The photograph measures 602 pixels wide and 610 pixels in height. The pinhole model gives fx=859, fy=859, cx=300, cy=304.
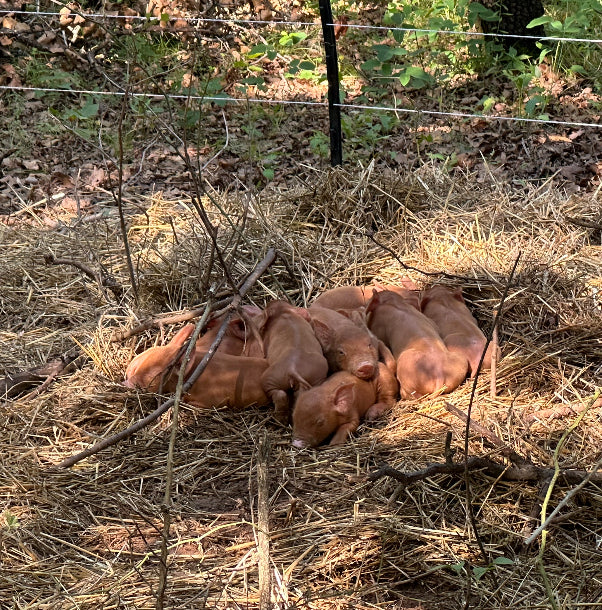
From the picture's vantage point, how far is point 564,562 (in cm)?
262

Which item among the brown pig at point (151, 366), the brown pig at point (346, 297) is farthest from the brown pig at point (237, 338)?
the brown pig at point (346, 297)

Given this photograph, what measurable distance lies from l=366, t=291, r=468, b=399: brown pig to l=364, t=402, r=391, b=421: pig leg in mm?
125

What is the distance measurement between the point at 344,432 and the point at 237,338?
2.51 feet

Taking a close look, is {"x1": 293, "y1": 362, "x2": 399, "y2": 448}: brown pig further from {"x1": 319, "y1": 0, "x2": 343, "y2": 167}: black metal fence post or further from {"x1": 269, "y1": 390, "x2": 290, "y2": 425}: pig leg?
{"x1": 319, "y1": 0, "x2": 343, "y2": 167}: black metal fence post

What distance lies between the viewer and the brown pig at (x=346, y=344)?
3485 mm

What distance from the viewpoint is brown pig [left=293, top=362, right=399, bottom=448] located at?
3.33 m

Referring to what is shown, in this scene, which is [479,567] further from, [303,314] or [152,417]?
[303,314]

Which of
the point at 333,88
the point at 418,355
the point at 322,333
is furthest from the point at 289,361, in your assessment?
the point at 333,88

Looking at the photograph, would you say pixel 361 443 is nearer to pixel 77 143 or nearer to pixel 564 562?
pixel 564 562

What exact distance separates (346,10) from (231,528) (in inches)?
282

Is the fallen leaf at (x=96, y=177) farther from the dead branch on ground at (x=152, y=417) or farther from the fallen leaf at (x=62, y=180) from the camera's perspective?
the dead branch on ground at (x=152, y=417)

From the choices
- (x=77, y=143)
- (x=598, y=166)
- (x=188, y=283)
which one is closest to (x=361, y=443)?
(x=188, y=283)

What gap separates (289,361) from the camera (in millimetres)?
3510

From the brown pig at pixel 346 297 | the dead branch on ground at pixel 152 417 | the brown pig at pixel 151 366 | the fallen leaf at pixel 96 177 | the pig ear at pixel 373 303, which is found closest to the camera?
the dead branch on ground at pixel 152 417
